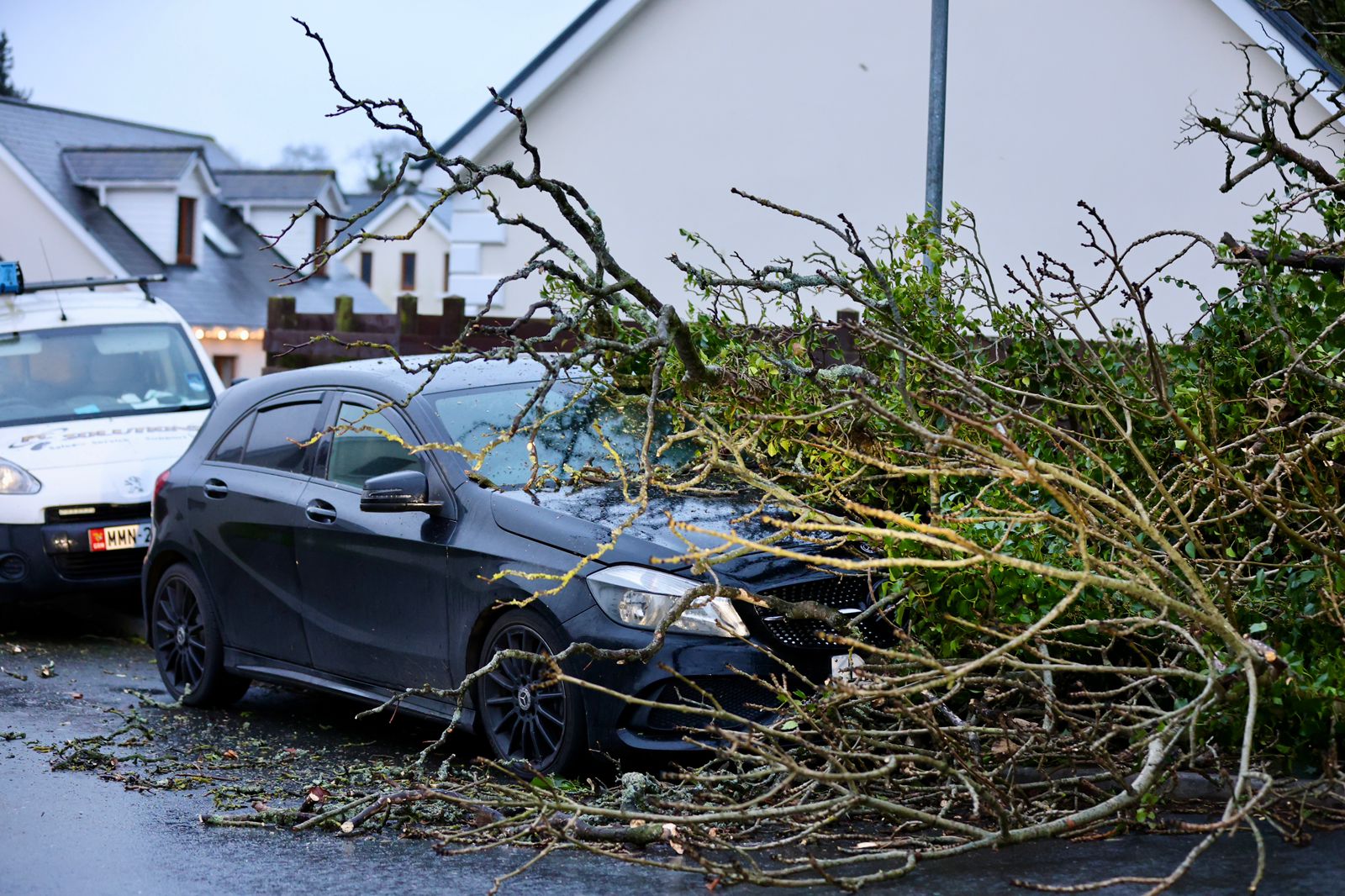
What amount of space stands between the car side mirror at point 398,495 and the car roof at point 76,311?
20.7 ft

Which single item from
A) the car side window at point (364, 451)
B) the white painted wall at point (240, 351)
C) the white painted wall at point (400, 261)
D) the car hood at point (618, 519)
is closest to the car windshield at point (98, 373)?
the car side window at point (364, 451)

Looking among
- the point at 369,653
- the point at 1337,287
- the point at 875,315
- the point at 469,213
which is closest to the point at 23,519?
the point at 369,653

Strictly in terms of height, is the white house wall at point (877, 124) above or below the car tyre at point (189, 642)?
above

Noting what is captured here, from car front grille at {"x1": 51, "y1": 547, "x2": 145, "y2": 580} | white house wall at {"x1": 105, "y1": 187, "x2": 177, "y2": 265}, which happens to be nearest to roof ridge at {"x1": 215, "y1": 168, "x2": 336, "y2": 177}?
white house wall at {"x1": 105, "y1": 187, "x2": 177, "y2": 265}

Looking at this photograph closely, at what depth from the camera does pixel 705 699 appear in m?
5.96

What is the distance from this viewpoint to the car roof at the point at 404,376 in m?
7.42

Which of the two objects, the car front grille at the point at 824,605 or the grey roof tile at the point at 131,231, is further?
the grey roof tile at the point at 131,231

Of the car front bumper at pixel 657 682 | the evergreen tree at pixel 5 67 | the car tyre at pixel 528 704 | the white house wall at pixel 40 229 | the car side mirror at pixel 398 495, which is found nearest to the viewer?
the car front bumper at pixel 657 682

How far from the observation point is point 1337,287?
6348 mm

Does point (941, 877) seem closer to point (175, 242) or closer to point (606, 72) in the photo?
point (606, 72)

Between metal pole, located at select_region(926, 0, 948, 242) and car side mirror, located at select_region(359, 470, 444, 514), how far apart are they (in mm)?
3504

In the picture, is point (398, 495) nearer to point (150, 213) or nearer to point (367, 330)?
point (367, 330)

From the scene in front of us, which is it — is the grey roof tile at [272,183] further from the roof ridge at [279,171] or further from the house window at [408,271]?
the house window at [408,271]

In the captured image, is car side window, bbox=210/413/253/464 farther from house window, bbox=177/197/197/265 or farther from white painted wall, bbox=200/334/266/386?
house window, bbox=177/197/197/265
